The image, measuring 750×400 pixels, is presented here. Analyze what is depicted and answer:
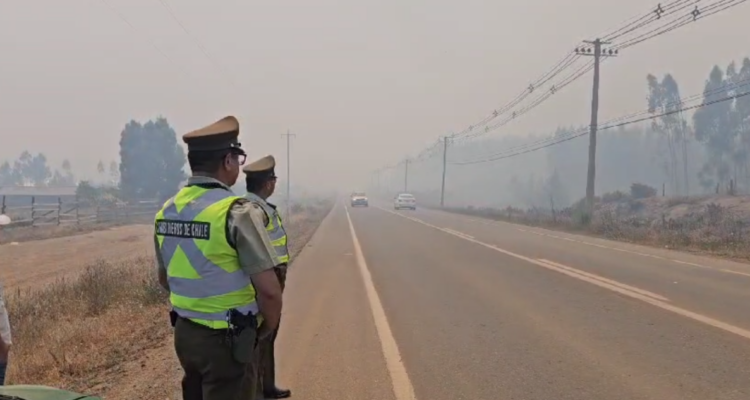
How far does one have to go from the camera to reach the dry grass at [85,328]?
261 inches

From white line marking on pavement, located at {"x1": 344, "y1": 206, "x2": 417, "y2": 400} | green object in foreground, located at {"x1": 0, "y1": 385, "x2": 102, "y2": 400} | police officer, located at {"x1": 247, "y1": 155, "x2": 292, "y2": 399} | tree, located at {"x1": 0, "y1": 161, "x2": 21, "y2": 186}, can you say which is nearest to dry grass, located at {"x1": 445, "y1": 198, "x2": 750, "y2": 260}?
white line marking on pavement, located at {"x1": 344, "y1": 206, "x2": 417, "y2": 400}

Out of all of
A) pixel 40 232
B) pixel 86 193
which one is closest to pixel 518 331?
pixel 40 232

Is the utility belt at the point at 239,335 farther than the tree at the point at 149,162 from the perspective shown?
No

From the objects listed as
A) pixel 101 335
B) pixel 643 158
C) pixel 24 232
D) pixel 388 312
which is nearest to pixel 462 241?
pixel 388 312

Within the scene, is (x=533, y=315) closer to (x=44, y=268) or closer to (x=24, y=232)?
(x=44, y=268)

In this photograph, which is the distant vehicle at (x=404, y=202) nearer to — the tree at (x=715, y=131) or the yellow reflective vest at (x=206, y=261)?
the tree at (x=715, y=131)

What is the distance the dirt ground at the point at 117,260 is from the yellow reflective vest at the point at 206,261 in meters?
3.11

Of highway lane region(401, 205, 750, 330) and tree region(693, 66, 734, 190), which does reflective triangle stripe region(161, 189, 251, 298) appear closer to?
highway lane region(401, 205, 750, 330)

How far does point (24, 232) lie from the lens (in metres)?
36.0

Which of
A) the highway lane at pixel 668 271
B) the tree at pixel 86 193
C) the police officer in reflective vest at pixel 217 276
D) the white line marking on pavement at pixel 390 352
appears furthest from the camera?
the tree at pixel 86 193

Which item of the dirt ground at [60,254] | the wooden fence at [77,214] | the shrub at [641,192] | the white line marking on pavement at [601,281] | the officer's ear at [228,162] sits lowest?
Result: the dirt ground at [60,254]

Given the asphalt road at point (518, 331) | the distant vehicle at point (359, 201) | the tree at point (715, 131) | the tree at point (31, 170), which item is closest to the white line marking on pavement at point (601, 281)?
the asphalt road at point (518, 331)

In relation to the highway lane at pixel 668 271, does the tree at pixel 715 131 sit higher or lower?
higher

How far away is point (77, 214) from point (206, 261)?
1826 inches
